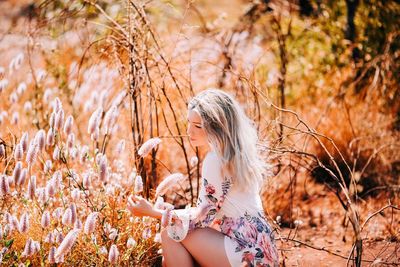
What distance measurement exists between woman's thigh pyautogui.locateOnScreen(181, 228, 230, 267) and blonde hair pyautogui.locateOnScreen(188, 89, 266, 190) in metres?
0.23

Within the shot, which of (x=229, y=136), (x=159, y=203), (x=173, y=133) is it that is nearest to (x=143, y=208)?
(x=159, y=203)

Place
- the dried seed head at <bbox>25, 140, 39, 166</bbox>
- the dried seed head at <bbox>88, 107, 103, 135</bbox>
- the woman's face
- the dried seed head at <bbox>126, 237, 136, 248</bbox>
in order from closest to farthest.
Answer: the dried seed head at <bbox>25, 140, 39, 166</bbox>
the dried seed head at <bbox>88, 107, 103, 135</bbox>
the dried seed head at <bbox>126, 237, 136, 248</bbox>
the woman's face

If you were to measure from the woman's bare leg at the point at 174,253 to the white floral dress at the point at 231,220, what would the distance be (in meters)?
0.04

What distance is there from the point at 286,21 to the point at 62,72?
253 centimetres

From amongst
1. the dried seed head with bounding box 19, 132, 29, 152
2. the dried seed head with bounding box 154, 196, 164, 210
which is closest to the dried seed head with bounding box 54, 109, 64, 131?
the dried seed head with bounding box 19, 132, 29, 152

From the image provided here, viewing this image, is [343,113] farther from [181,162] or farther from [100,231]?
[100,231]

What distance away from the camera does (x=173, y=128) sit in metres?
3.86

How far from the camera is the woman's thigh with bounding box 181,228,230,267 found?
2293 mm

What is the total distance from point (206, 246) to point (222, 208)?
18 cm

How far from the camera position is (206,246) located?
231 centimetres

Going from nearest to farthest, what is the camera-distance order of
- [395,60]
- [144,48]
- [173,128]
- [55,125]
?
[55,125] → [144,48] → [173,128] → [395,60]

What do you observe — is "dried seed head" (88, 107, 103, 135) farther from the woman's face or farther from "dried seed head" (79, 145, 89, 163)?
the woman's face

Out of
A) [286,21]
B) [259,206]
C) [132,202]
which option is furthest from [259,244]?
[286,21]

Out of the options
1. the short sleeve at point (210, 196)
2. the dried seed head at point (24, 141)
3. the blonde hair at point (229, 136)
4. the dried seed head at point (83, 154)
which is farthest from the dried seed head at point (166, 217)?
the dried seed head at point (24, 141)
